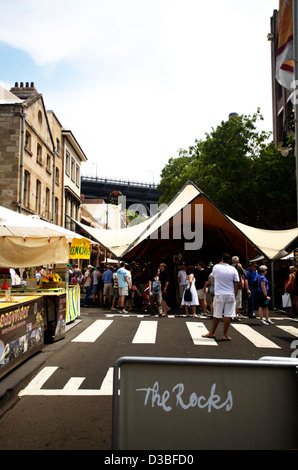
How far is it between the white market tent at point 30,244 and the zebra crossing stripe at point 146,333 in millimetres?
2571

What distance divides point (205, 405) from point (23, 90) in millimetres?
31073

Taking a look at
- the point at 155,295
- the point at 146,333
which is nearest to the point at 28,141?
the point at 155,295

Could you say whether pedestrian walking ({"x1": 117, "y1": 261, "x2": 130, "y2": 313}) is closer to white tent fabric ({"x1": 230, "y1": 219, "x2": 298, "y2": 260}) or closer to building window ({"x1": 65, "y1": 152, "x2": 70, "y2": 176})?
white tent fabric ({"x1": 230, "y1": 219, "x2": 298, "y2": 260})

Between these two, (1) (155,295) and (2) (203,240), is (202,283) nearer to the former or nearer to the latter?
(1) (155,295)

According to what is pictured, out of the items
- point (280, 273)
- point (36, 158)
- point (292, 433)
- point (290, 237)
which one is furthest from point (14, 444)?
point (36, 158)

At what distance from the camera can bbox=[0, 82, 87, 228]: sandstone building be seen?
23875 mm

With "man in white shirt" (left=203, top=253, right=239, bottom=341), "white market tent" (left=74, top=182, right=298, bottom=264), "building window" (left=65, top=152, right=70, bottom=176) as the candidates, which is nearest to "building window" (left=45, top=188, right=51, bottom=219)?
"building window" (left=65, top=152, right=70, bottom=176)

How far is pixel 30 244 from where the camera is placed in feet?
31.3

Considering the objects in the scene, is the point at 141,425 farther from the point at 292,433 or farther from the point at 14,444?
the point at 14,444

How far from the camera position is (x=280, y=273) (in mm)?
23078

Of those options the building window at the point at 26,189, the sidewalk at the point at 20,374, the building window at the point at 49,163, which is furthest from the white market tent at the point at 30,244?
the building window at the point at 49,163

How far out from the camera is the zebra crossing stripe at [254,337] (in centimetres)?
875

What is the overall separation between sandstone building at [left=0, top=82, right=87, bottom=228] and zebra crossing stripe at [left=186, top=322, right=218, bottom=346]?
1537 cm

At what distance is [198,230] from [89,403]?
1698 centimetres
